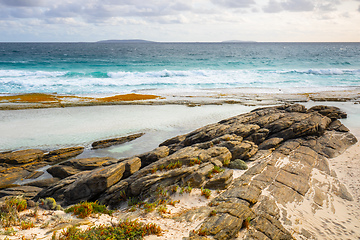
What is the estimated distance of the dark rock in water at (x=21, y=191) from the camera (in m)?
11.8

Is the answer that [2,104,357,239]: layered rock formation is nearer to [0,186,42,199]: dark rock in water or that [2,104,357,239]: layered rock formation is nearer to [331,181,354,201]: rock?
[331,181,354,201]: rock

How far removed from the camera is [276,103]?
105 feet

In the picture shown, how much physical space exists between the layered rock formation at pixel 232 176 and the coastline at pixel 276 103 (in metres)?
0.55

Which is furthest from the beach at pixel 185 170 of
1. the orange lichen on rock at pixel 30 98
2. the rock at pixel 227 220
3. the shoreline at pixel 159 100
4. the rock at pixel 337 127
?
the orange lichen on rock at pixel 30 98

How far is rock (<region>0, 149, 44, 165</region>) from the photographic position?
15117mm

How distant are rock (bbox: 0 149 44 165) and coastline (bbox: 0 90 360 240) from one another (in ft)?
15.8

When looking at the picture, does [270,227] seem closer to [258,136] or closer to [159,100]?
[258,136]

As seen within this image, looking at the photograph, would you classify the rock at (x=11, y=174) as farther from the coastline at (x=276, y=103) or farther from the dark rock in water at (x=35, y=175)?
the coastline at (x=276, y=103)

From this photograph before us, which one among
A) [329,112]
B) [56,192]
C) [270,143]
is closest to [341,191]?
[270,143]

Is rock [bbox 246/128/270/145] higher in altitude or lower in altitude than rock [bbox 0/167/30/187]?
higher

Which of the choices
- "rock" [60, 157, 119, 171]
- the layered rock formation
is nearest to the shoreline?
the layered rock formation

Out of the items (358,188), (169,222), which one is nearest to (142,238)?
(169,222)

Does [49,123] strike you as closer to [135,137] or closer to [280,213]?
[135,137]

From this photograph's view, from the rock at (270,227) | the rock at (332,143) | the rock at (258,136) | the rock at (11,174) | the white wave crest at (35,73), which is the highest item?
the white wave crest at (35,73)
